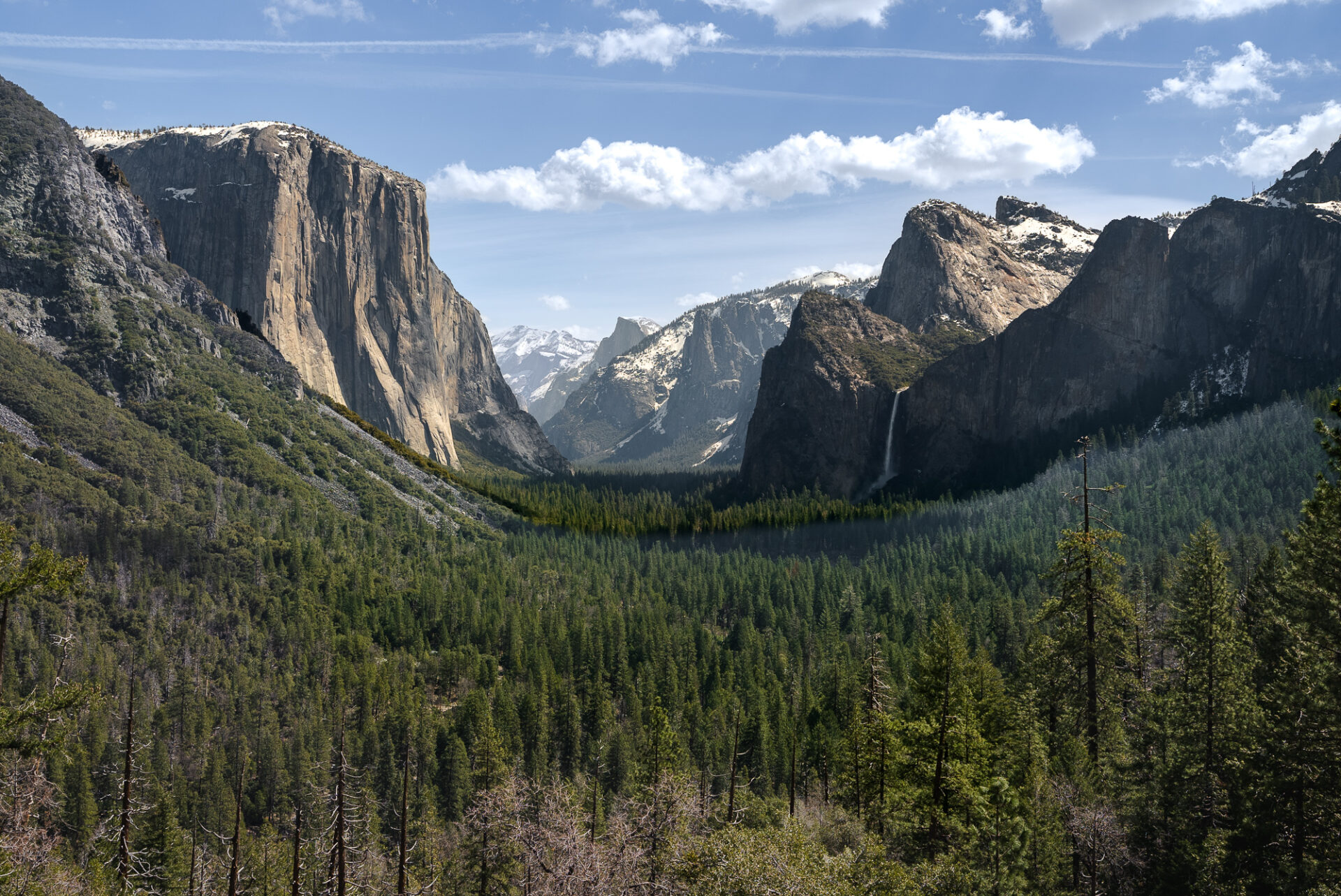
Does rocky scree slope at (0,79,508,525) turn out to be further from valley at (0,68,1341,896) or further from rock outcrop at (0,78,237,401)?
valley at (0,68,1341,896)

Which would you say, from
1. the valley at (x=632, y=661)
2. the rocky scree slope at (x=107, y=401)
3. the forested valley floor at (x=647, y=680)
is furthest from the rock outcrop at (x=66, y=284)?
the forested valley floor at (x=647, y=680)

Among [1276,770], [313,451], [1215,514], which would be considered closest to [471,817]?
[1276,770]

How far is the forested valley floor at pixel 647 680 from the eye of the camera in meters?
29.0

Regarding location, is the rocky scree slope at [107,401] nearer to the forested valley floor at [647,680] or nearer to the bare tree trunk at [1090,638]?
the forested valley floor at [647,680]

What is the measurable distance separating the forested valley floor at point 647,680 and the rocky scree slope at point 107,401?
106 cm

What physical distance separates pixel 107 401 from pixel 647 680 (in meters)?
130

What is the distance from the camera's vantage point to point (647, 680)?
103812mm

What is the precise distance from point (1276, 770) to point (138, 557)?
141334 millimetres

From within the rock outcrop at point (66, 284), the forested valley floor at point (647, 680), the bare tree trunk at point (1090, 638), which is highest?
the rock outcrop at point (66, 284)

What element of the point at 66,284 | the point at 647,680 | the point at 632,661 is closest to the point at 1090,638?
the point at 647,680

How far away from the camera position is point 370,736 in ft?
294

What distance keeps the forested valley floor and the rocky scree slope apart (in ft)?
3.48

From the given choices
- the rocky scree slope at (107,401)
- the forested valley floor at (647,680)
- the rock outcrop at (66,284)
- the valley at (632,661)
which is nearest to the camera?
the forested valley floor at (647,680)

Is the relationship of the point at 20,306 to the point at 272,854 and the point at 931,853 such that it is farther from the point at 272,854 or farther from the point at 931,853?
the point at 931,853
